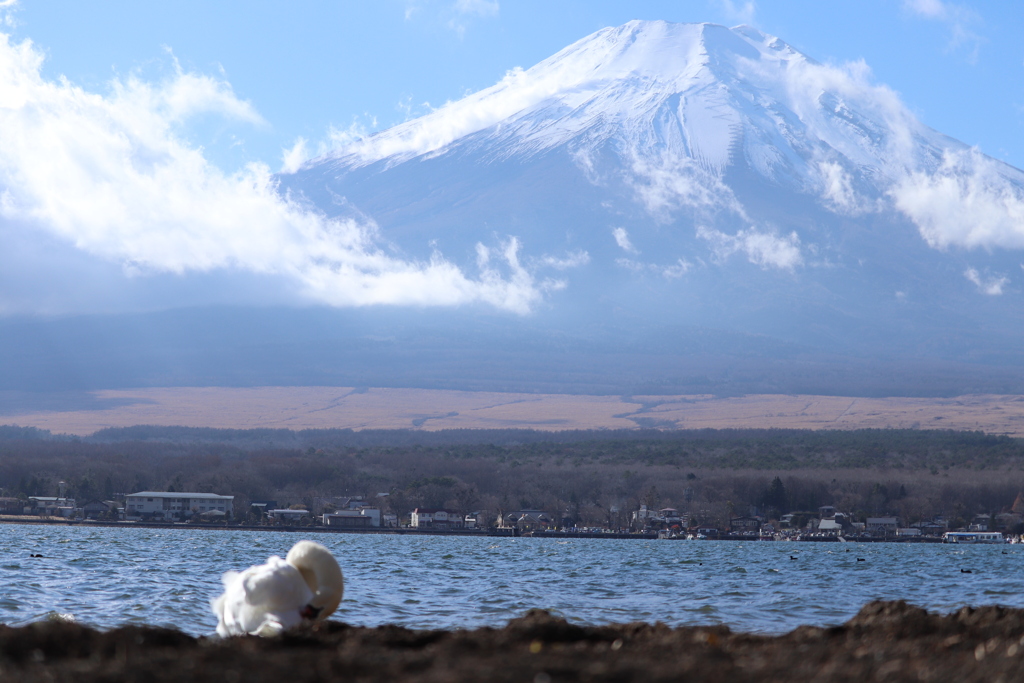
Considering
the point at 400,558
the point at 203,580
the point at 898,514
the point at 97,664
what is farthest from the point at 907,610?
the point at 898,514

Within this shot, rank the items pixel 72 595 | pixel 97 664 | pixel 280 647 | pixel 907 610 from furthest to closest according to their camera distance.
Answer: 1. pixel 72 595
2. pixel 907 610
3. pixel 280 647
4. pixel 97 664

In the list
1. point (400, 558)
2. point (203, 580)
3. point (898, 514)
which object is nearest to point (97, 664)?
point (203, 580)

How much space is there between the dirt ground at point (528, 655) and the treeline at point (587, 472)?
311 ft

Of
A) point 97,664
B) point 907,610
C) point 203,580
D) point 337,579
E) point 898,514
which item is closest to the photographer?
point 97,664

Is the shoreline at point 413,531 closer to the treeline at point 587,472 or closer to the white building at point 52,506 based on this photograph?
the white building at point 52,506

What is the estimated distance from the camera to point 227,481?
120875 mm

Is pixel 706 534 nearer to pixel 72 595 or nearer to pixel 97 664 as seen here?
pixel 72 595

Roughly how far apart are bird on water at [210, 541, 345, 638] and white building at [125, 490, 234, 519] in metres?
96.1

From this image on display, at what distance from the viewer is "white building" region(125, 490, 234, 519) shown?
346ft

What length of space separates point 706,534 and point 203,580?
2957 inches

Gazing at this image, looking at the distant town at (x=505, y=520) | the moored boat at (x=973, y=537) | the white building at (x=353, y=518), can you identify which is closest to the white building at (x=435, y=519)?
the distant town at (x=505, y=520)

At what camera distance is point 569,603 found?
2555cm

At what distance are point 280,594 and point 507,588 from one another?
1818 centimetres

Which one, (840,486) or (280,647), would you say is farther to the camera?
(840,486)
